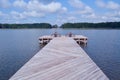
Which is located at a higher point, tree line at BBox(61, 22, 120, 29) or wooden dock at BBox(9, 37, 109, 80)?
wooden dock at BBox(9, 37, 109, 80)

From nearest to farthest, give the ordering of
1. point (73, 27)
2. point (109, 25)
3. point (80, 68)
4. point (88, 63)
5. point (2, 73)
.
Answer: point (80, 68)
point (88, 63)
point (2, 73)
point (109, 25)
point (73, 27)

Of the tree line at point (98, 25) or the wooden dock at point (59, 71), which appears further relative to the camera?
the tree line at point (98, 25)

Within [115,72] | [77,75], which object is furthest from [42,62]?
[115,72]

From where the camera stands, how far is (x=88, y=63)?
38.6 feet

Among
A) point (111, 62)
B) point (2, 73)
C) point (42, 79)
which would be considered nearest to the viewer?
point (42, 79)

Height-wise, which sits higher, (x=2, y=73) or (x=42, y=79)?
(x=42, y=79)

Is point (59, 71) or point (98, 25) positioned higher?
point (59, 71)

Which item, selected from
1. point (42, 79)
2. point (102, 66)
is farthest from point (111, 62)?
point (42, 79)

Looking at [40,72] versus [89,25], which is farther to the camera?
Answer: [89,25]

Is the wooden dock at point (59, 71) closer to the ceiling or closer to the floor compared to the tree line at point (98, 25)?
closer to the ceiling

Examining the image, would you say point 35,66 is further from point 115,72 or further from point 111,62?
point 111,62

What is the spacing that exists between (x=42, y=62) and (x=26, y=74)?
261 cm

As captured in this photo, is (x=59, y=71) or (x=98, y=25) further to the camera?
(x=98, y=25)

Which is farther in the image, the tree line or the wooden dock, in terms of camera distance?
the tree line
